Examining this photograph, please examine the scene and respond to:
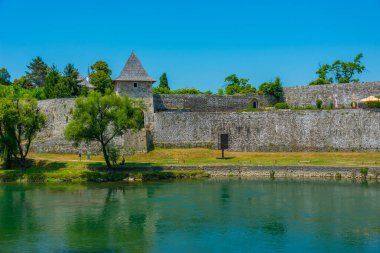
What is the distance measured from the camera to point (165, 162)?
4516cm

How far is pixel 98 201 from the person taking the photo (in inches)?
1267

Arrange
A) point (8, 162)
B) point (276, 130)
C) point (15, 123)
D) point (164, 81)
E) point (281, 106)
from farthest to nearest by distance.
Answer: point (164, 81), point (281, 106), point (276, 130), point (8, 162), point (15, 123)

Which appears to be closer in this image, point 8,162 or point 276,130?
point 8,162

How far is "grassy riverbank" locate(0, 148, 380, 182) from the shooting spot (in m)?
40.4

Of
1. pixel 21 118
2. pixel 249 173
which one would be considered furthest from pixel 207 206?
pixel 21 118

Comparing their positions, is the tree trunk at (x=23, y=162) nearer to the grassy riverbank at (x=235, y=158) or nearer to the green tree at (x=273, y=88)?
the grassy riverbank at (x=235, y=158)

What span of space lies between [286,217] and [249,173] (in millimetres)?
14910

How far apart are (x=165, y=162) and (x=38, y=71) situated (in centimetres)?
5932

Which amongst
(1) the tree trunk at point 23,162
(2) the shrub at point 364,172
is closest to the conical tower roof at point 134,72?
(1) the tree trunk at point 23,162

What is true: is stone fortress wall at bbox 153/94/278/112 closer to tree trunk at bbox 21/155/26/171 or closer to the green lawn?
the green lawn

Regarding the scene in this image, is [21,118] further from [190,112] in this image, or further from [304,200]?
[304,200]

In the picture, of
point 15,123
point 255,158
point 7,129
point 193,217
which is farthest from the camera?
point 255,158

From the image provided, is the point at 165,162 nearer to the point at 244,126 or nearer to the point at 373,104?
the point at 244,126

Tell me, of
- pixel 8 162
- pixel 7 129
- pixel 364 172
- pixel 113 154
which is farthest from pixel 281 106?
pixel 8 162
